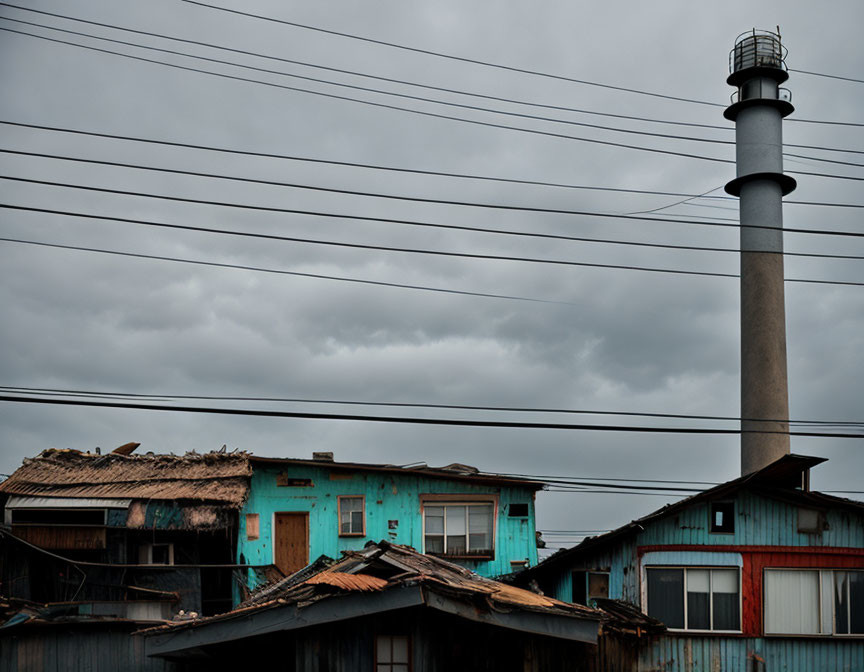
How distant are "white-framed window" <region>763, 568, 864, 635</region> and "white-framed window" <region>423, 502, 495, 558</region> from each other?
31.4 feet

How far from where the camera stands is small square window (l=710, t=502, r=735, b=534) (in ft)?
75.7

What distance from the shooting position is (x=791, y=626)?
73.7 feet

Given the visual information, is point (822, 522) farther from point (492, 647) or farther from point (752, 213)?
point (752, 213)

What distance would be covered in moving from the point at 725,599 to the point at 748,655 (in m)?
1.41

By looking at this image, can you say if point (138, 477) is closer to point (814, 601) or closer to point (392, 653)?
point (392, 653)

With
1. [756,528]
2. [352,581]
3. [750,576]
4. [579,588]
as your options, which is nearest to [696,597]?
[750,576]

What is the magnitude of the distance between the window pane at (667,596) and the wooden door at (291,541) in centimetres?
1187

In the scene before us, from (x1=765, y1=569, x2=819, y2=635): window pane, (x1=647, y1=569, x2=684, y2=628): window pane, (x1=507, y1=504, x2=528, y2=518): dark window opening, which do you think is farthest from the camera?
(x1=507, y1=504, x2=528, y2=518): dark window opening

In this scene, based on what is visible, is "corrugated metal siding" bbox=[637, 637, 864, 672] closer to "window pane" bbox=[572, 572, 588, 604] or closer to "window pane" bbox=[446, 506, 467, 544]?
"window pane" bbox=[572, 572, 588, 604]

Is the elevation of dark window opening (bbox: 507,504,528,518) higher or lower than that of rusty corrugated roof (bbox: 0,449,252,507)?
lower

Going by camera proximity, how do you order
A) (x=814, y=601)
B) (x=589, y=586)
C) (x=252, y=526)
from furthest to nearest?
(x=252, y=526), (x=589, y=586), (x=814, y=601)

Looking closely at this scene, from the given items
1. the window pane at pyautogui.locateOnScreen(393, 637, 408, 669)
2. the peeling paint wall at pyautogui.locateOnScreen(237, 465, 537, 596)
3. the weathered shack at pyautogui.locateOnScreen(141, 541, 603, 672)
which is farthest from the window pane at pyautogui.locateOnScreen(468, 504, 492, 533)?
the window pane at pyautogui.locateOnScreen(393, 637, 408, 669)

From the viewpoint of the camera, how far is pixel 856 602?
22484 mm

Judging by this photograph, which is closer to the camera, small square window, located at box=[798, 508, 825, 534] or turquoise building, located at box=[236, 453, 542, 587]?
small square window, located at box=[798, 508, 825, 534]
